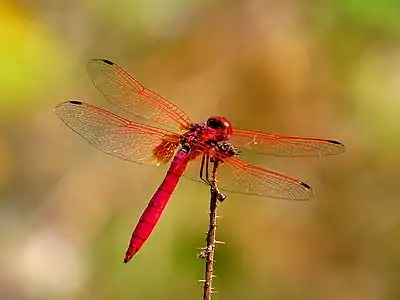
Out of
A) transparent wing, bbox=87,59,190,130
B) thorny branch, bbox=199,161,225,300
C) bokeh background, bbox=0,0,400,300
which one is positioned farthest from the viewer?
bokeh background, bbox=0,0,400,300

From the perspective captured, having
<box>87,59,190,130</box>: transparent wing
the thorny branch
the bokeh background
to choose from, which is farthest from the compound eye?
the bokeh background

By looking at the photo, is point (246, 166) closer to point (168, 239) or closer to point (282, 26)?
point (168, 239)

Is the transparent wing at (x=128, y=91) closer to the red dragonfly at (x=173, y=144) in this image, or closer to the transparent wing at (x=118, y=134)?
the red dragonfly at (x=173, y=144)

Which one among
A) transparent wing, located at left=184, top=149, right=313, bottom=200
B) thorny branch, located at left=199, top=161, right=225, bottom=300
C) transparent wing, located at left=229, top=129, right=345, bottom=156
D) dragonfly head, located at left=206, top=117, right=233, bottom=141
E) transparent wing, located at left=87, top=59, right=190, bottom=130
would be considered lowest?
thorny branch, located at left=199, top=161, right=225, bottom=300

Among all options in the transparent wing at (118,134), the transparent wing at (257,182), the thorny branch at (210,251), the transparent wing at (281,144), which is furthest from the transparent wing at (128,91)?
the thorny branch at (210,251)

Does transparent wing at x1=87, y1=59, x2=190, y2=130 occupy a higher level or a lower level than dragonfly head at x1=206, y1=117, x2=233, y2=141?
higher

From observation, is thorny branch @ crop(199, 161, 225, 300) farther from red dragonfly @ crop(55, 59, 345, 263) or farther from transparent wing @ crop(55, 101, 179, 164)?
transparent wing @ crop(55, 101, 179, 164)

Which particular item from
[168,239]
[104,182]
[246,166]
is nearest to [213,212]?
[246,166]
